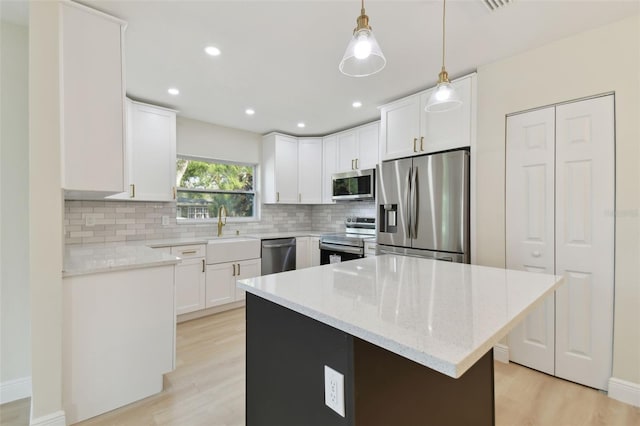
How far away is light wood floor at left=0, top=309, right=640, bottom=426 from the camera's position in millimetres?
1776

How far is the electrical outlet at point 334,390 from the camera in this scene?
0.90 meters

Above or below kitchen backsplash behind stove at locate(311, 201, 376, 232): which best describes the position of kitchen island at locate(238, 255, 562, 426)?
below

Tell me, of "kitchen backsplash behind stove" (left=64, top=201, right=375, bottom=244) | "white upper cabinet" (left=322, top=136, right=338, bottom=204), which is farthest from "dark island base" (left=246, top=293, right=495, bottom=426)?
"white upper cabinet" (left=322, top=136, right=338, bottom=204)

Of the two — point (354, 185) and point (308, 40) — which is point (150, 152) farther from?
point (354, 185)

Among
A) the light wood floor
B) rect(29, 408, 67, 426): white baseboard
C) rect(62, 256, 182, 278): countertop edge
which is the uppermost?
rect(62, 256, 182, 278): countertop edge

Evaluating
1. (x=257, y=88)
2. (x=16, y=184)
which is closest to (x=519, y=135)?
(x=257, y=88)

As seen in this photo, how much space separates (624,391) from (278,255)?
3447 millimetres

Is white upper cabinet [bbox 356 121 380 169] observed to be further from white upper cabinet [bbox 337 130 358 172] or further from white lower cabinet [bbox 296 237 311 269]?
white lower cabinet [bbox 296 237 311 269]

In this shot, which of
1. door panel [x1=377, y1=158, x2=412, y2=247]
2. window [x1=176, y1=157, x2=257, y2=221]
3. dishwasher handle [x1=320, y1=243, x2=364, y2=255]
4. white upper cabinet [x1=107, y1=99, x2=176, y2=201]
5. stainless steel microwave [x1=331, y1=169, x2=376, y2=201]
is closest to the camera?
door panel [x1=377, y1=158, x2=412, y2=247]

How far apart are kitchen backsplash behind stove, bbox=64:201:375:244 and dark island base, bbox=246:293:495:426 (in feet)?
9.12

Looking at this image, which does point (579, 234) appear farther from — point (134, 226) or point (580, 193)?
point (134, 226)

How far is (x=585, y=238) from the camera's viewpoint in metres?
2.12

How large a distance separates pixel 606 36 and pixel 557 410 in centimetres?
249

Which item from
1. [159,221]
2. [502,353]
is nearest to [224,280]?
[159,221]
